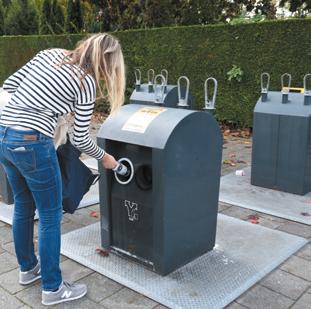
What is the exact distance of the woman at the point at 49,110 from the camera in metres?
2.33

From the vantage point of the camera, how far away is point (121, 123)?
2980 mm

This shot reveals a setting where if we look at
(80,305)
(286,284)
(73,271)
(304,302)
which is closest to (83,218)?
(73,271)

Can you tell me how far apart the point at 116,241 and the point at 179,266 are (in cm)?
52

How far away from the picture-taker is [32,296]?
2742 mm

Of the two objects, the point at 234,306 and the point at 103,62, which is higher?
the point at 103,62

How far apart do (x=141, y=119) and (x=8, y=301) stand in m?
1.44

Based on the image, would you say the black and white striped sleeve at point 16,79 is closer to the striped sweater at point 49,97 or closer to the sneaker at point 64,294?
the striped sweater at point 49,97

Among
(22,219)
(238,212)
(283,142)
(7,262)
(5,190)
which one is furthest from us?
(283,142)

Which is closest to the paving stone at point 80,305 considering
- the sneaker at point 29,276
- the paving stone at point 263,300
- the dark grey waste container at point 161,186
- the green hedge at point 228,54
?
the sneaker at point 29,276

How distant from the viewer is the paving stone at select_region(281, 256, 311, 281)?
3.00 m

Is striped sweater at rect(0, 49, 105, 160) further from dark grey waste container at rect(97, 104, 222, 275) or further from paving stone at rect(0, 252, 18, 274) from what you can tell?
paving stone at rect(0, 252, 18, 274)

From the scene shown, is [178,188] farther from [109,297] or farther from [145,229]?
[109,297]

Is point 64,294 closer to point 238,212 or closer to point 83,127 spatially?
point 83,127

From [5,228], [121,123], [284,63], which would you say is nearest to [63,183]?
[121,123]
